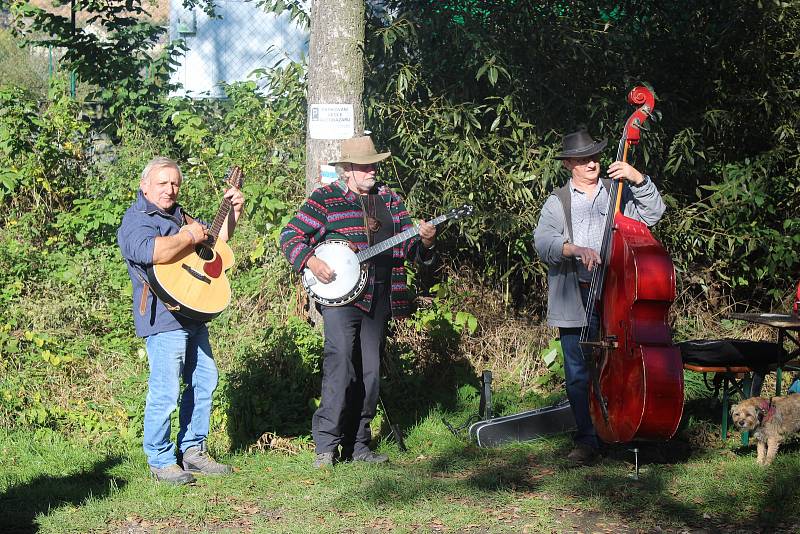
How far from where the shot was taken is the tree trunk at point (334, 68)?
6.78 metres

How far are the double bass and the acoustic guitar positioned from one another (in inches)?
82.2

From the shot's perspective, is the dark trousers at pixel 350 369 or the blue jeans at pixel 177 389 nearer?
the blue jeans at pixel 177 389

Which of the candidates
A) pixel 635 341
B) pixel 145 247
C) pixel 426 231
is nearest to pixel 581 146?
pixel 426 231

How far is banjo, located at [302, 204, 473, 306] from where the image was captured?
551 centimetres

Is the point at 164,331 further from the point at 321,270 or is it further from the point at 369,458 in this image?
the point at 369,458

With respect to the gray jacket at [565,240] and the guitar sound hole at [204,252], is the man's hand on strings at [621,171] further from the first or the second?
the guitar sound hole at [204,252]

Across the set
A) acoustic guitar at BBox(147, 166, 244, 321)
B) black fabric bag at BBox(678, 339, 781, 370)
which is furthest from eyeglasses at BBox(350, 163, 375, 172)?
black fabric bag at BBox(678, 339, 781, 370)

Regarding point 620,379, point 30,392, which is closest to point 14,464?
point 30,392

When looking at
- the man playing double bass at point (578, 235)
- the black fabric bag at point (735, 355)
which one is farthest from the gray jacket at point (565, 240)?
the black fabric bag at point (735, 355)

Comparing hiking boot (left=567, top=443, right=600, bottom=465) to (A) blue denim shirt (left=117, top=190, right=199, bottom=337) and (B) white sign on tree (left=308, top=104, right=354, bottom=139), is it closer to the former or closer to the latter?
(A) blue denim shirt (left=117, top=190, right=199, bottom=337)

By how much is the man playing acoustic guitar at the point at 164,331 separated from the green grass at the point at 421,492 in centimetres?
19

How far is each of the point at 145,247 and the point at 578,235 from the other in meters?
2.44

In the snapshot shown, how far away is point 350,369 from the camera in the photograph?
18.6ft

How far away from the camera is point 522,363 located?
305 inches
